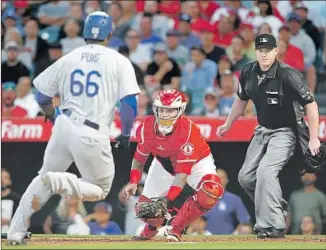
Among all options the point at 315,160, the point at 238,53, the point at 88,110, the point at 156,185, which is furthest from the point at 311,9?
the point at 88,110

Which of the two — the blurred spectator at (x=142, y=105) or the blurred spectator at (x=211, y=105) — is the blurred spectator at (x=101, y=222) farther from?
the blurred spectator at (x=211, y=105)

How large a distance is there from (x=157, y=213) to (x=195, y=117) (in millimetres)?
4300

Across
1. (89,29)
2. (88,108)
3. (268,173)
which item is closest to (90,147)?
(88,108)

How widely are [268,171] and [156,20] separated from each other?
6990mm

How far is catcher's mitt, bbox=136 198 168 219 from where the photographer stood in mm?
9797

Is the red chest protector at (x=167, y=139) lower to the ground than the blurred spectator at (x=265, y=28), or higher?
lower

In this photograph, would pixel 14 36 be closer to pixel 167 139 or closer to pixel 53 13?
pixel 53 13

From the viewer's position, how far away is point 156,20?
668 inches

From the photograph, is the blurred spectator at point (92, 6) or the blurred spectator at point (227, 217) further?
the blurred spectator at point (92, 6)

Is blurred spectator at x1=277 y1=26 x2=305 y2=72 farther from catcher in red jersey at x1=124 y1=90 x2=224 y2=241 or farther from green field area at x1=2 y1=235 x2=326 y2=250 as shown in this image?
catcher in red jersey at x1=124 y1=90 x2=224 y2=241

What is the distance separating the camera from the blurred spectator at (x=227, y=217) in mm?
14266

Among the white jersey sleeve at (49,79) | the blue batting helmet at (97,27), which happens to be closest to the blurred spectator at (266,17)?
the blue batting helmet at (97,27)

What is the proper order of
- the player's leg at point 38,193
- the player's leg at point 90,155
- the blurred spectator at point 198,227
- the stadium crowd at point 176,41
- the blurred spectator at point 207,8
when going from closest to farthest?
the player's leg at point 38,193 < the player's leg at point 90,155 < the blurred spectator at point 198,227 < the stadium crowd at point 176,41 < the blurred spectator at point 207,8

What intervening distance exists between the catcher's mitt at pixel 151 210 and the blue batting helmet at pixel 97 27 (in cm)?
141
